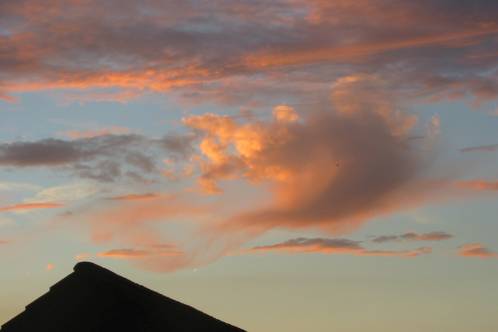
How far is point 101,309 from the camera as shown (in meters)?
26.1

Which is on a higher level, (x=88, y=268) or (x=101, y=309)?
(x=88, y=268)

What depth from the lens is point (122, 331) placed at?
25.7m

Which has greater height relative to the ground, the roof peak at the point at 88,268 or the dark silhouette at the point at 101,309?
the roof peak at the point at 88,268

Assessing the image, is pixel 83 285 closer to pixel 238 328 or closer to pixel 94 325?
pixel 94 325

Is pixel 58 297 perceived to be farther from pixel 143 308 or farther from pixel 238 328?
pixel 238 328

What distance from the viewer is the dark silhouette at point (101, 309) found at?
25984 millimetres

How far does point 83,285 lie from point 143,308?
5.24 ft

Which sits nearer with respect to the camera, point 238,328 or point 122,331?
point 122,331

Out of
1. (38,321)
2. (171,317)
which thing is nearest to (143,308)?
(171,317)

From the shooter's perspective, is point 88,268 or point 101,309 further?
point 88,268

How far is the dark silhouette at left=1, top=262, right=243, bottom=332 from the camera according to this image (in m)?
26.0

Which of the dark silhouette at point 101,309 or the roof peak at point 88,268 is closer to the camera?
the dark silhouette at point 101,309

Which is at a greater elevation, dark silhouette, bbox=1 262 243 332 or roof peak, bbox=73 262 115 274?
roof peak, bbox=73 262 115 274

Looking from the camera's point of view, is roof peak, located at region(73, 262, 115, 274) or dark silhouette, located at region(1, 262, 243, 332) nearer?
dark silhouette, located at region(1, 262, 243, 332)
